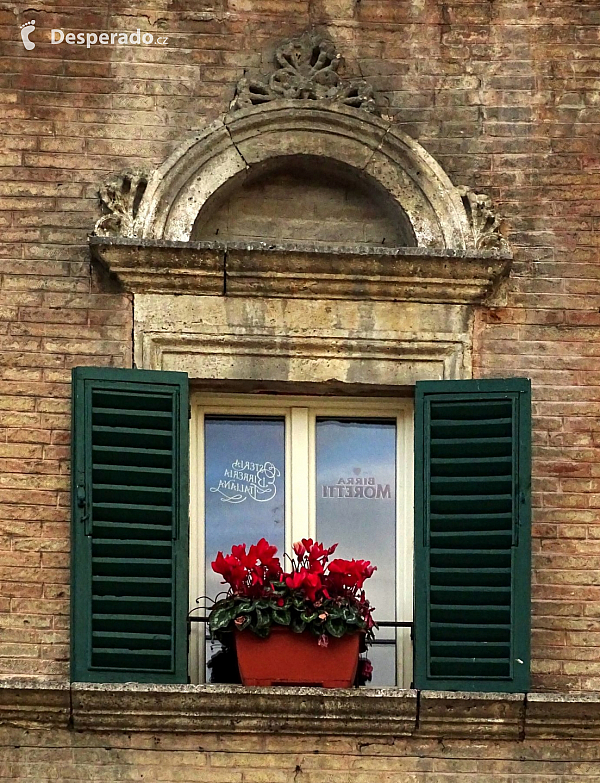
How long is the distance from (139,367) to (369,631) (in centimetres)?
163

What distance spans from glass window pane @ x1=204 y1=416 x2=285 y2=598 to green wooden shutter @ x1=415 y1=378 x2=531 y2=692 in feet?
2.40

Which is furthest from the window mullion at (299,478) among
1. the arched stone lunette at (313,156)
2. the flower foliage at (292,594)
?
the arched stone lunette at (313,156)

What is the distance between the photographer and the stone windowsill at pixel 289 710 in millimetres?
9383

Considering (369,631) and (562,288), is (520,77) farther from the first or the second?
(369,631)

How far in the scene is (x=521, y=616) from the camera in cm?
966

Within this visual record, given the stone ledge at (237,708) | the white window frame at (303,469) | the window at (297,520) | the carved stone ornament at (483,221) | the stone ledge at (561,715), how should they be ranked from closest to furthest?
the stone ledge at (237,708)
the stone ledge at (561,715)
the window at (297,520)
the white window frame at (303,469)
the carved stone ornament at (483,221)

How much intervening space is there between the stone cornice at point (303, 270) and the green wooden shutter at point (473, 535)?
55 centimetres

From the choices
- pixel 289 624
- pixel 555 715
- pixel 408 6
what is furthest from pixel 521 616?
pixel 408 6

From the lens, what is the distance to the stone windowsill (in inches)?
369

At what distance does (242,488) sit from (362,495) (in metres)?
0.58

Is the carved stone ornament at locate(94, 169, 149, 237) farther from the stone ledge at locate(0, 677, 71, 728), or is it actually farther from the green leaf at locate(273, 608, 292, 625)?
the stone ledge at locate(0, 677, 71, 728)

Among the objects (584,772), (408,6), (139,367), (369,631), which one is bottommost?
(584,772)

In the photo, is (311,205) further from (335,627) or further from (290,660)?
(290,660)

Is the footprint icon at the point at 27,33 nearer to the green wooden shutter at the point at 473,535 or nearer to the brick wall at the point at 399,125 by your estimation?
the brick wall at the point at 399,125
